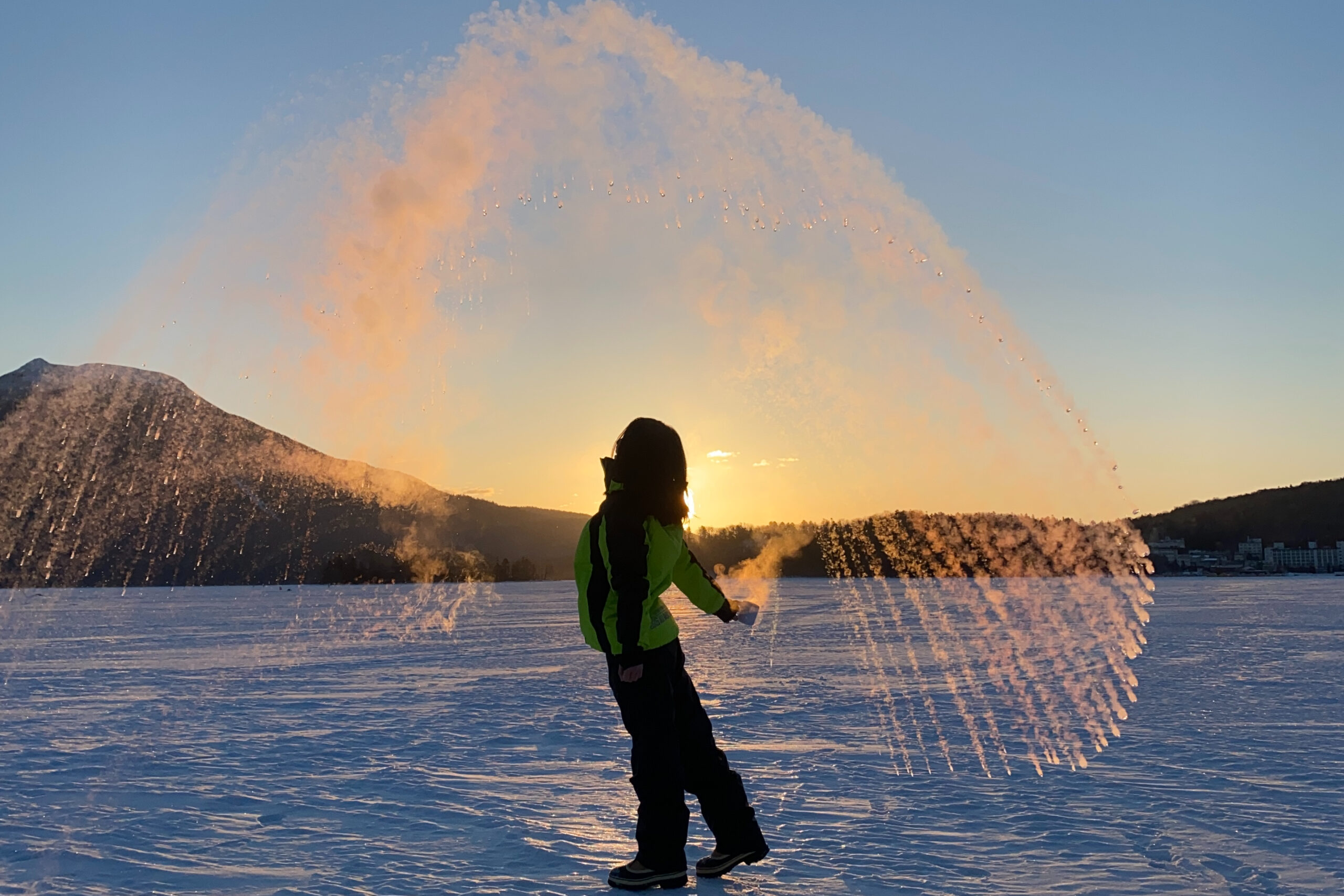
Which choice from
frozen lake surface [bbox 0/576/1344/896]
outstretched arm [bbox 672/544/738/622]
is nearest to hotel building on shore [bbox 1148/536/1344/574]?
frozen lake surface [bbox 0/576/1344/896]

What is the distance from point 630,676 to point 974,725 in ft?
16.4

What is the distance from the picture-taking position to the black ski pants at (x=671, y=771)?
3.66 metres

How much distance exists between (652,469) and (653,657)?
70 cm

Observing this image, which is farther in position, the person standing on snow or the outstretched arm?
the outstretched arm

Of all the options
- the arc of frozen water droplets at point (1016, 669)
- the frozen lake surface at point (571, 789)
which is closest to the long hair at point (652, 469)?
the frozen lake surface at point (571, 789)

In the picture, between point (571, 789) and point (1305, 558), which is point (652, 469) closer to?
point (571, 789)

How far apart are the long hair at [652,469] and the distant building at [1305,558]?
145116mm

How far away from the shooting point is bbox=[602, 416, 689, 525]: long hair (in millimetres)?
3742

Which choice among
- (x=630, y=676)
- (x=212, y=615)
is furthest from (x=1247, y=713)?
(x=212, y=615)

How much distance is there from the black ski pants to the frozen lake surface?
0.20 metres

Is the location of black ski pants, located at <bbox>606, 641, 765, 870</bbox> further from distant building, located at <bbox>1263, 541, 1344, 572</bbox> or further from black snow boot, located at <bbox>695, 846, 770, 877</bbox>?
distant building, located at <bbox>1263, 541, 1344, 572</bbox>

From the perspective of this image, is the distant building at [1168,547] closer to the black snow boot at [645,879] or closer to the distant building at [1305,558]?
the distant building at [1305,558]

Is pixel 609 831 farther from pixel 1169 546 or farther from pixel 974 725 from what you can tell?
pixel 1169 546

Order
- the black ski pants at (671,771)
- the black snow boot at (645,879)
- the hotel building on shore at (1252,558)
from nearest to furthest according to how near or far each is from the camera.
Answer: the black snow boot at (645,879) → the black ski pants at (671,771) → the hotel building on shore at (1252,558)
